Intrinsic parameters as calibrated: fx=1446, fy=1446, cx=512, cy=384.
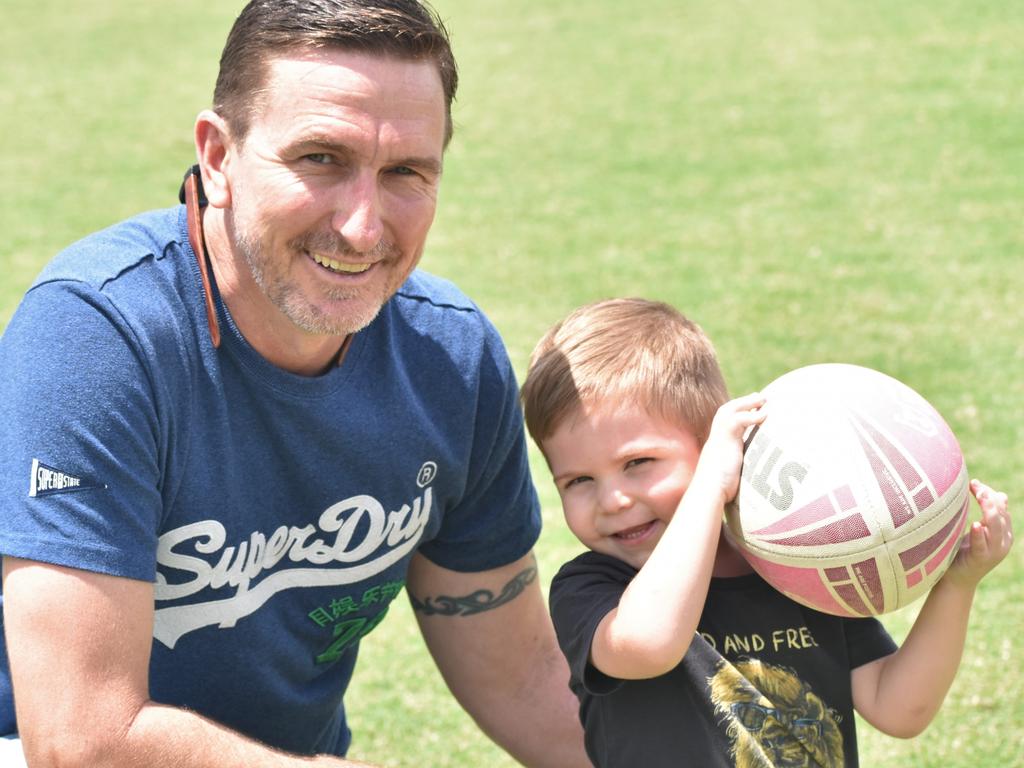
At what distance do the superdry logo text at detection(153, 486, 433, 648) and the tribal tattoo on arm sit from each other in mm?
307

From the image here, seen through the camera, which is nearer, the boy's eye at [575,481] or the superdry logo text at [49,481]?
the superdry logo text at [49,481]

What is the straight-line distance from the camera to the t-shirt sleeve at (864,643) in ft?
10.1

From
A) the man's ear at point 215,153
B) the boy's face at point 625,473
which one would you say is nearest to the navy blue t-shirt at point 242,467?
the man's ear at point 215,153

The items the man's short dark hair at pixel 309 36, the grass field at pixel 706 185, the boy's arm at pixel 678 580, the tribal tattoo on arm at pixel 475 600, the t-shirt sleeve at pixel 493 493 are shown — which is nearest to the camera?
the boy's arm at pixel 678 580

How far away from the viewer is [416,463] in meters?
3.41

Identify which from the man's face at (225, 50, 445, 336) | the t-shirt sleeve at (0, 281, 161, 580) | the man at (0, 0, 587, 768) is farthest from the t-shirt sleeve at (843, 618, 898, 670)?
the t-shirt sleeve at (0, 281, 161, 580)

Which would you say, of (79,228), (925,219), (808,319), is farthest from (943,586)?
Result: (79,228)

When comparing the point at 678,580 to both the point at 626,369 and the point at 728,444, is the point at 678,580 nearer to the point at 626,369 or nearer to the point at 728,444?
the point at 728,444

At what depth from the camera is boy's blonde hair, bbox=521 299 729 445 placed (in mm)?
3021

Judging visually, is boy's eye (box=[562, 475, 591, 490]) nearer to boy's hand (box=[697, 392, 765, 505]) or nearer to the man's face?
boy's hand (box=[697, 392, 765, 505])

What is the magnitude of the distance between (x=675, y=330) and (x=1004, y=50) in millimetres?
12109

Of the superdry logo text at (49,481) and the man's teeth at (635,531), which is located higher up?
the superdry logo text at (49,481)

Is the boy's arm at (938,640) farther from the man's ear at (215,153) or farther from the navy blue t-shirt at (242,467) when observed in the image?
the man's ear at (215,153)

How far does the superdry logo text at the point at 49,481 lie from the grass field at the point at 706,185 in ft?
7.17
